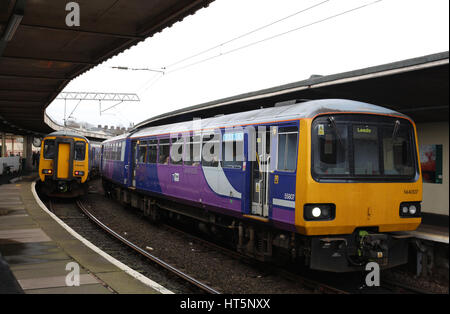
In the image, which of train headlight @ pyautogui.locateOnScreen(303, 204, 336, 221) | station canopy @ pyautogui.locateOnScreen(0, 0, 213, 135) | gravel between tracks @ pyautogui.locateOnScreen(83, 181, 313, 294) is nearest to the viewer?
train headlight @ pyautogui.locateOnScreen(303, 204, 336, 221)

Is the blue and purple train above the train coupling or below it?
above

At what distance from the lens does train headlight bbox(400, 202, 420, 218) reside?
7254mm

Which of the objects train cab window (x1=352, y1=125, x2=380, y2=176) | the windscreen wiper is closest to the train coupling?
train cab window (x1=352, y1=125, x2=380, y2=176)

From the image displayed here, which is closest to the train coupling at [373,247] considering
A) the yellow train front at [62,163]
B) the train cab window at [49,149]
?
the yellow train front at [62,163]

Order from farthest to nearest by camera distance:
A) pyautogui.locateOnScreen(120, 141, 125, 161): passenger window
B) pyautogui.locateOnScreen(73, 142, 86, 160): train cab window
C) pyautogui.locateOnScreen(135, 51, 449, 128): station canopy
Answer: pyautogui.locateOnScreen(73, 142, 86, 160): train cab window
pyautogui.locateOnScreen(120, 141, 125, 161): passenger window
pyautogui.locateOnScreen(135, 51, 449, 128): station canopy

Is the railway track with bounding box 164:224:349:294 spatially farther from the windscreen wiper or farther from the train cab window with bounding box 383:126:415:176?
the windscreen wiper

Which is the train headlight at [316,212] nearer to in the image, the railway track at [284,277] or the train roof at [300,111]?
the railway track at [284,277]

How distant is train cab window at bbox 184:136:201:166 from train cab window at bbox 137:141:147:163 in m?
3.82

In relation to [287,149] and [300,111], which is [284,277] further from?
[300,111]

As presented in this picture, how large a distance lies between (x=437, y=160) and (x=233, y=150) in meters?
4.45

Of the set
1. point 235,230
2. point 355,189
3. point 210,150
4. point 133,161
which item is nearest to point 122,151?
point 133,161

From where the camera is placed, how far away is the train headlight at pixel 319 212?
21.5 feet

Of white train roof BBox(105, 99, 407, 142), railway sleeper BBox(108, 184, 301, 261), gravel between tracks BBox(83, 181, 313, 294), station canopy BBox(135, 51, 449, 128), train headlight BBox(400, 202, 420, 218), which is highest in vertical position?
station canopy BBox(135, 51, 449, 128)

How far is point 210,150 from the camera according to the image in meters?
9.70
